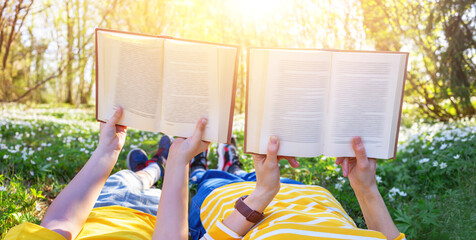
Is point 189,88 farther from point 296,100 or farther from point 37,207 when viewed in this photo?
point 37,207

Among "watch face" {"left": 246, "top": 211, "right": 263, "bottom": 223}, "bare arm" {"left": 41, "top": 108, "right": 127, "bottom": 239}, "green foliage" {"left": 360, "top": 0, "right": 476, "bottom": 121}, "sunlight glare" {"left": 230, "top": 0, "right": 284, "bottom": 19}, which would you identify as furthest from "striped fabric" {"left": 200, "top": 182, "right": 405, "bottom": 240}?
"sunlight glare" {"left": 230, "top": 0, "right": 284, "bottom": 19}

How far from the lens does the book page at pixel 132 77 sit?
1.62 m

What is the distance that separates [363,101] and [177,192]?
0.87 metres

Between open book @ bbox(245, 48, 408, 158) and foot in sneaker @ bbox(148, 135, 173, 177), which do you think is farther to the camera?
foot in sneaker @ bbox(148, 135, 173, 177)

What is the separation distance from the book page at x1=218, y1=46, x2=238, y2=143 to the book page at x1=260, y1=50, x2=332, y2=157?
16 centimetres

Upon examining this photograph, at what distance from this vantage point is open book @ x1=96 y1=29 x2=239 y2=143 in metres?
1.55

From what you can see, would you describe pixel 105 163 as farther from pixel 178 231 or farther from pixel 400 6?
pixel 400 6

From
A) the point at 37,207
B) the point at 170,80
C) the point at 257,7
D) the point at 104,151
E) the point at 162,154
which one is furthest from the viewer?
the point at 257,7

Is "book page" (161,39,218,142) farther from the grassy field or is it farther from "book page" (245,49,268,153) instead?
the grassy field

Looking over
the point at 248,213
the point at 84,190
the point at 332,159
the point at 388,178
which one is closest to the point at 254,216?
the point at 248,213

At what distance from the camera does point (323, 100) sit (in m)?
1.52

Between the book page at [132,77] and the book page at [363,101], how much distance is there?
0.77 metres

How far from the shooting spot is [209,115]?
1.60 meters

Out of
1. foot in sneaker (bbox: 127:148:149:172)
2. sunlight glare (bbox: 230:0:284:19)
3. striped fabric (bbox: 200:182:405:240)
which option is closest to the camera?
striped fabric (bbox: 200:182:405:240)
